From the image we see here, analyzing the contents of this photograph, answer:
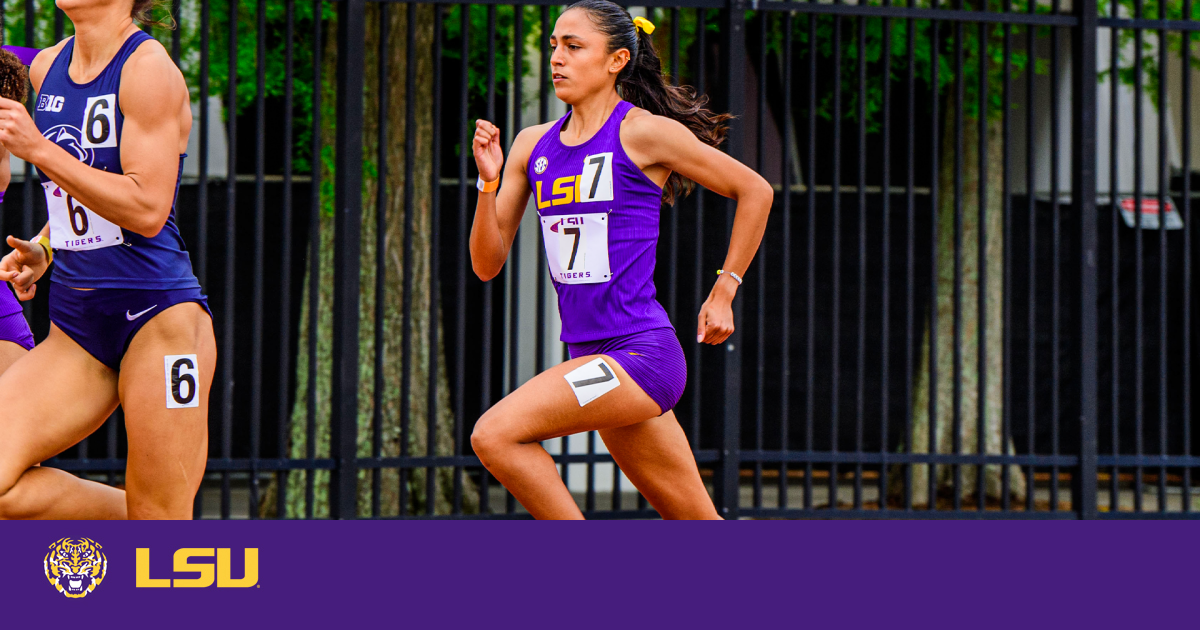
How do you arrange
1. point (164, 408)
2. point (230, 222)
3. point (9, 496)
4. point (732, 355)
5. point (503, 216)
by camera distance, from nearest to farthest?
point (9, 496), point (164, 408), point (503, 216), point (230, 222), point (732, 355)

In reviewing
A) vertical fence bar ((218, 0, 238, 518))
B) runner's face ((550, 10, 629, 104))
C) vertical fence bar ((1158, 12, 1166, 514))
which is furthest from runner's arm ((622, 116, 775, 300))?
vertical fence bar ((1158, 12, 1166, 514))

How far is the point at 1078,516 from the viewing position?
19.1 feet

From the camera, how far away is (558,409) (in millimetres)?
3180

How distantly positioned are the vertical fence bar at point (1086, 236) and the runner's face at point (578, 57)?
3251 millimetres

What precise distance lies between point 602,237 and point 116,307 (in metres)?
1.27

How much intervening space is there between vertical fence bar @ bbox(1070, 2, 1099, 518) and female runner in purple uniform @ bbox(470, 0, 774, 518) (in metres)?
3.00

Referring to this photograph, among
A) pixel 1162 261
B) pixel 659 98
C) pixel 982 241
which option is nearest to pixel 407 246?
pixel 659 98

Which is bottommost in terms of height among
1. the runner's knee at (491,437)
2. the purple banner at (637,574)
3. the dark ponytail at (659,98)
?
the purple banner at (637,574)

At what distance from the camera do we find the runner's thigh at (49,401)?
2.92 meters

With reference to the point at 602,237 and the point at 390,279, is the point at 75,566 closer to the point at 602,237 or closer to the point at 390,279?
the point at 602,237

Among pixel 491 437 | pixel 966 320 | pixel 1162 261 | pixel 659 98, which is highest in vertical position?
→ pixel 659 98

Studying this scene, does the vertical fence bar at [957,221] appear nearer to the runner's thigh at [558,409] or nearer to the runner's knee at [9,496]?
the runner's thigh at [558,409]

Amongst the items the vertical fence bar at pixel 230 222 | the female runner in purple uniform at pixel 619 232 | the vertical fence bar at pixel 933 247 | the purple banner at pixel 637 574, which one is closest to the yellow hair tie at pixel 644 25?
the female runner in purple uniform at pixel 619 232

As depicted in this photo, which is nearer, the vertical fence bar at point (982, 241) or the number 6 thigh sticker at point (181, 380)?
the number 6 thigh sticker at point (181, 380)
